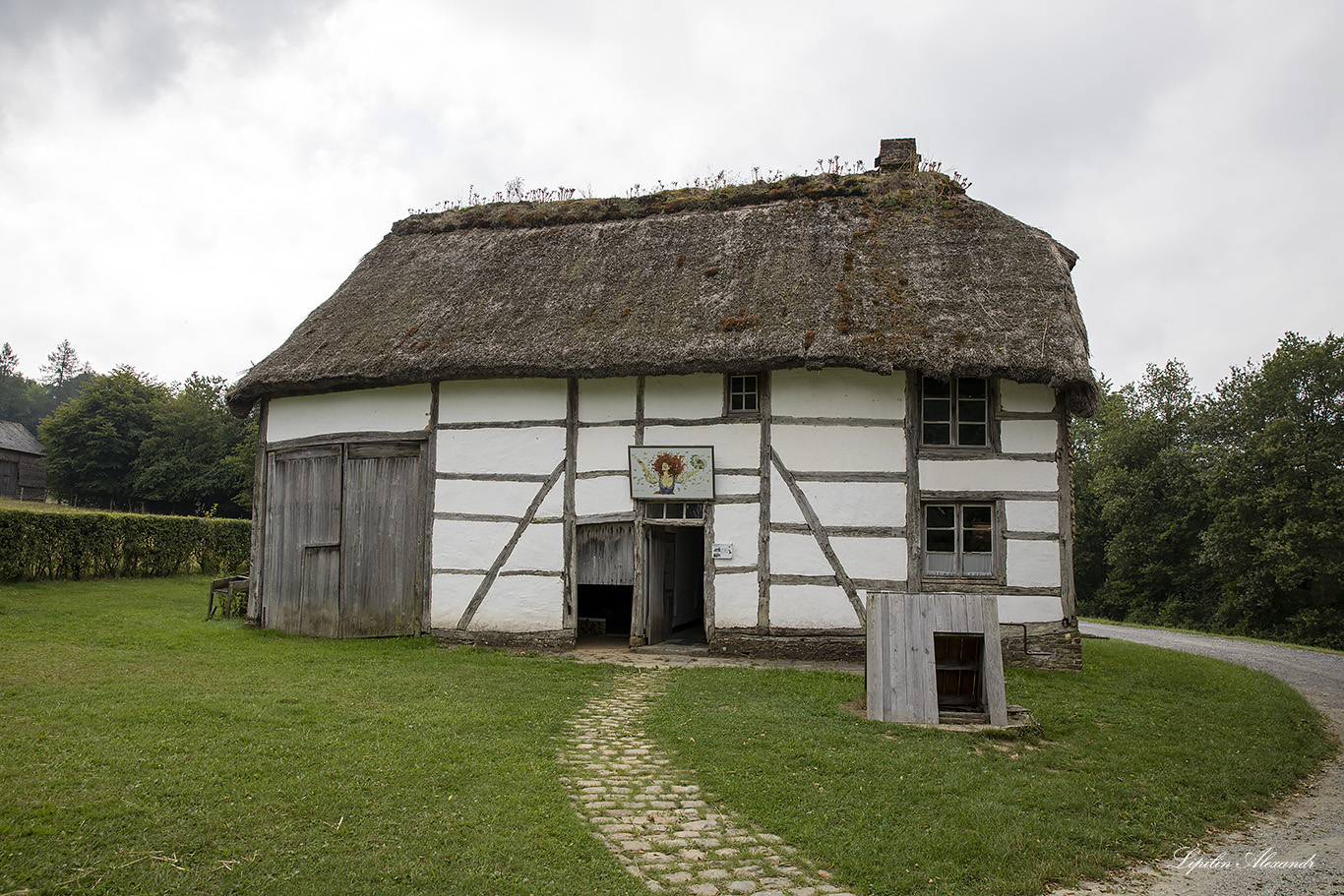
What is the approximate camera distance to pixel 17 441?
4300 cm

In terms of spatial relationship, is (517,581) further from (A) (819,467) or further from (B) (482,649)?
(A) (819,467)

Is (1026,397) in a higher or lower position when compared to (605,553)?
higher

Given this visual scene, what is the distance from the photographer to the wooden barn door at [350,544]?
12.2 m

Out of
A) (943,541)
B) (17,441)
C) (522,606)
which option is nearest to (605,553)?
(522,606)

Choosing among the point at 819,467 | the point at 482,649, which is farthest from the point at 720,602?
the point at 482,649

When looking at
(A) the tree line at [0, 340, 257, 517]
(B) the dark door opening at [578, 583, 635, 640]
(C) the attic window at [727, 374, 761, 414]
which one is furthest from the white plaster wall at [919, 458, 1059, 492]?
(A) the tree line at [0, 340, 257, 517]

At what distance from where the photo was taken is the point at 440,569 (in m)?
12.1

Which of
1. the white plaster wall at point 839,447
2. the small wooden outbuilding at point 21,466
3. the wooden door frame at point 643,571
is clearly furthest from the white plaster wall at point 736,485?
the small wooden outbuilding at point 21,466

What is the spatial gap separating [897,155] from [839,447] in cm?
585

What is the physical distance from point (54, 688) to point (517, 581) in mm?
5558

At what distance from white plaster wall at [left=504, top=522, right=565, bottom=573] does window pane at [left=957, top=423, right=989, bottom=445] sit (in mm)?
5691

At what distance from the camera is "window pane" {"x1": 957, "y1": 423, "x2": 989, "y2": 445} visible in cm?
1100

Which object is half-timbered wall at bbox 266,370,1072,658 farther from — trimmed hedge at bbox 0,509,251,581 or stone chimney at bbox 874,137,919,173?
trimmed hedge at bbox 0,509,251,581

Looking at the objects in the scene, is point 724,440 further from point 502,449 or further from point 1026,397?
point 1026,397
